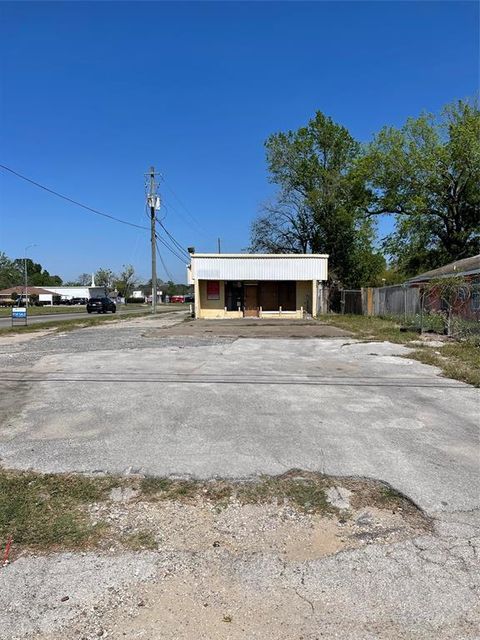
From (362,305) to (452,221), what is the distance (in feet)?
29.9

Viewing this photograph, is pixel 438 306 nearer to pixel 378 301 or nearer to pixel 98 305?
pixel 378 301

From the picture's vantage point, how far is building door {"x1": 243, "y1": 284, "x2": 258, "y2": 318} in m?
34.4

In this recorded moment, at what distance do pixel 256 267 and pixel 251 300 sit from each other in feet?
8.70

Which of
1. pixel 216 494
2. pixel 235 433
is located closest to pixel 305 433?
pixel 235 433

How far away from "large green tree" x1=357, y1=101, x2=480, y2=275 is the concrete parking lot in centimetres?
2693

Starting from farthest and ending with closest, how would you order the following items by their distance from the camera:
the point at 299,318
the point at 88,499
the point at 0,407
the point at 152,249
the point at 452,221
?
the point at 152,249
the point at 452,221
the point at 299,318
the point at 0,407
the point at 88,499

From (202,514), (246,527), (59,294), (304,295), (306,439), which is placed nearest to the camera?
(246,527)

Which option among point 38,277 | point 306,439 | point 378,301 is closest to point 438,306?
point 378,301

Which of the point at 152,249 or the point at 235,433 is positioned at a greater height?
the point at 152,249

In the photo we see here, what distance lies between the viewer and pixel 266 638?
2535 millimetres

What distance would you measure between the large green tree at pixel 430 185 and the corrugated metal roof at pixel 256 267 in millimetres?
8874

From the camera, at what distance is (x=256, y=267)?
108ft

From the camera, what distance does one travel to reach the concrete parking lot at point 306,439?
2.90 m

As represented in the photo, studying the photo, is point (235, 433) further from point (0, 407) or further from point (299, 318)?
point (299, 318)
